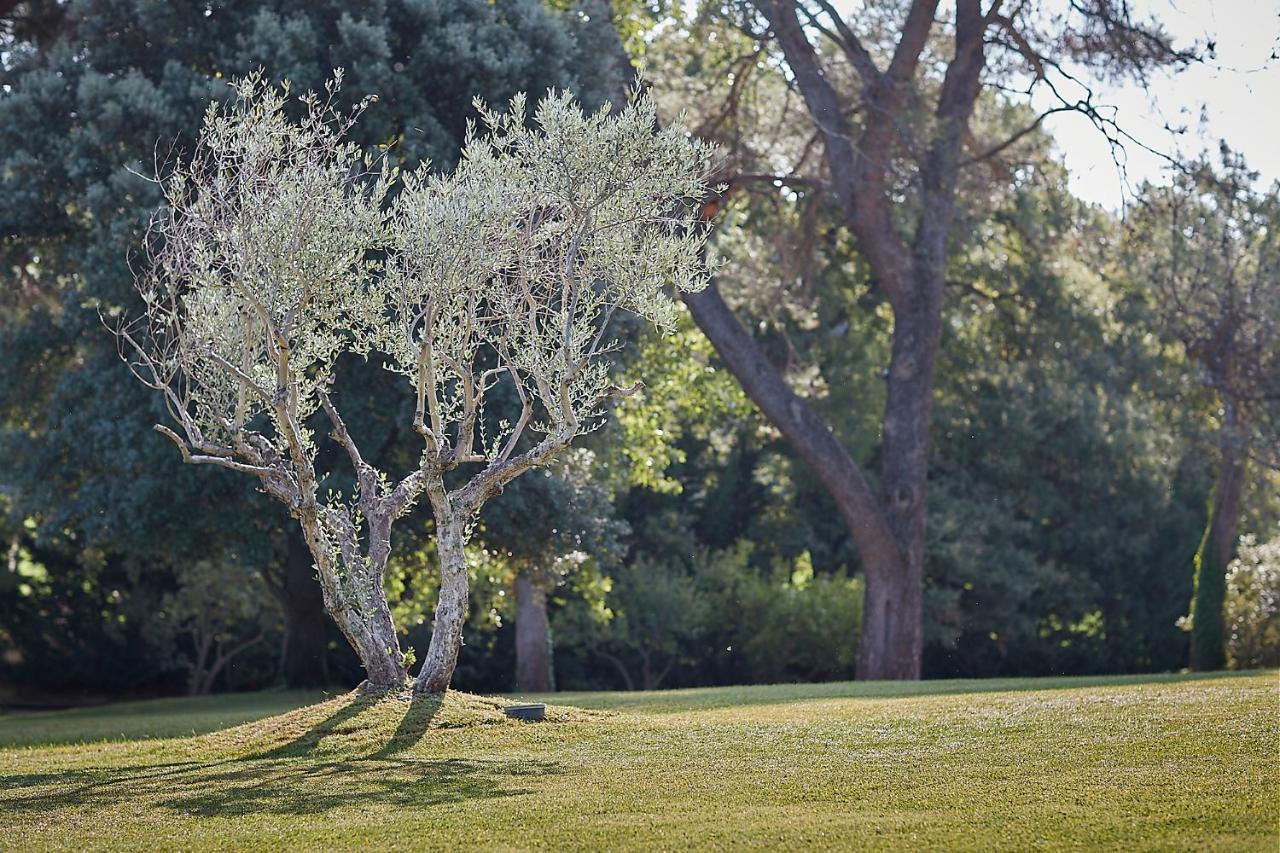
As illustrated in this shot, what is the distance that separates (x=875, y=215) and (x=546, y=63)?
6838 millimetres

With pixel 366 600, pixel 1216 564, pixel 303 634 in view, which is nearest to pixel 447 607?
pixel 366 600

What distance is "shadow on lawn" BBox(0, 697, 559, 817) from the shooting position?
9.87 metres

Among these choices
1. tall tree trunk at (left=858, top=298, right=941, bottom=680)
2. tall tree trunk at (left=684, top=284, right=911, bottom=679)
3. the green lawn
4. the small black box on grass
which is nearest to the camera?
the green lawn

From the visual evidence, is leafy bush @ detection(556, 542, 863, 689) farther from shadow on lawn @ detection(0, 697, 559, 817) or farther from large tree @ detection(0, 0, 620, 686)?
shadow on lawn @ detection(0, 697, 559, 817)

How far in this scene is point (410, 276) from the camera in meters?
13.1

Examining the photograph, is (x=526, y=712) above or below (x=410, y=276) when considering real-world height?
below

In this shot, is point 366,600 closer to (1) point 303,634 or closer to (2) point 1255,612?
(1) point 303,634

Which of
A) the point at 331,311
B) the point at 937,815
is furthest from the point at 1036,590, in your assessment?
the point at 937,815

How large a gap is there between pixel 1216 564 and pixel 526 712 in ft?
55.1

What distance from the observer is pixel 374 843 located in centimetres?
838

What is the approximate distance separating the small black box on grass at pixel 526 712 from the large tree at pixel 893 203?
11.0 m

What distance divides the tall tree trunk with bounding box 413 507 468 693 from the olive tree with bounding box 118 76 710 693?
0.02 meters

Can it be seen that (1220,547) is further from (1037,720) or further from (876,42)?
(1037,720)

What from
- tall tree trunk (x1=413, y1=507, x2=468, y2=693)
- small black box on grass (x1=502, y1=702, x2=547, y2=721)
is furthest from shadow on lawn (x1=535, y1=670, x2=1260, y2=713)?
tall tree trunk (x1=413, y1=507, x2=468, y2=693)
